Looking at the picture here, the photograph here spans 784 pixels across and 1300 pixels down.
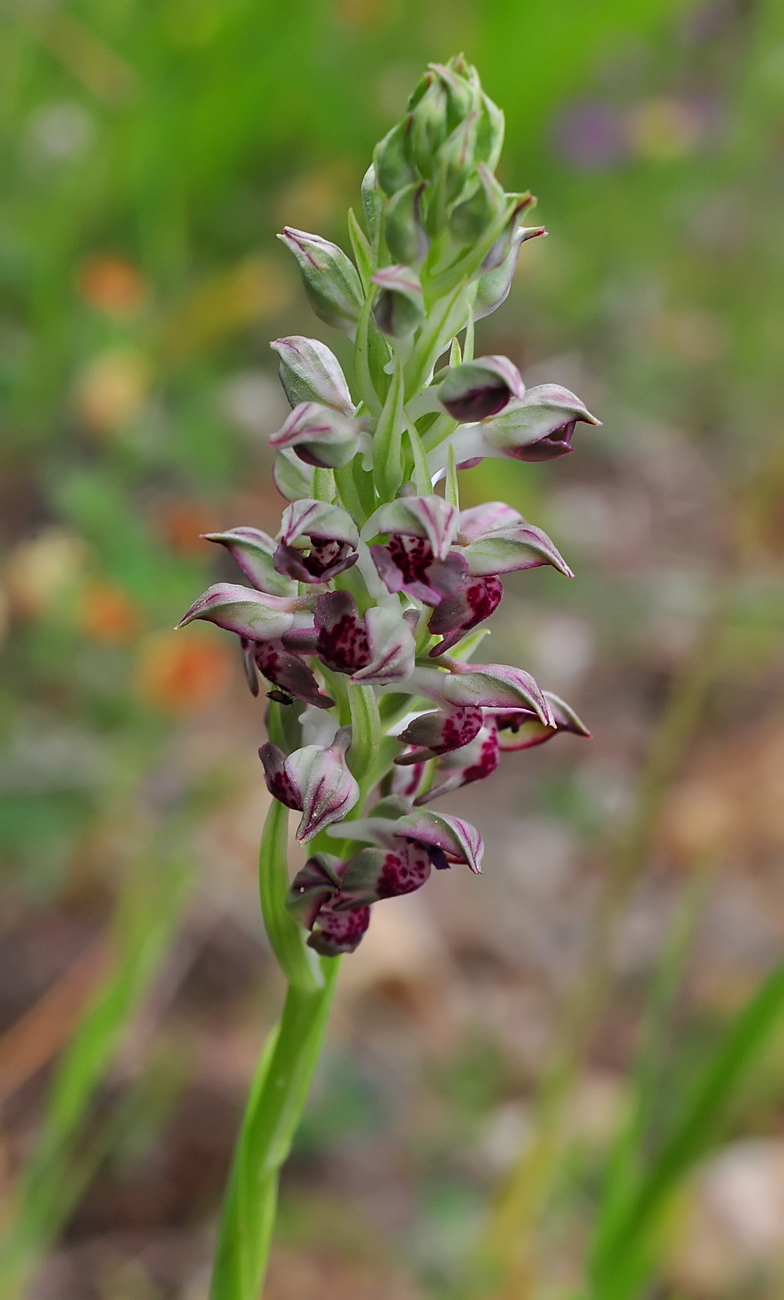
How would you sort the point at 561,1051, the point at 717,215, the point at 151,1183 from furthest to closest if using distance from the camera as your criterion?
the point at 717,215 → the point at 151,1183 → the point at 561,1051

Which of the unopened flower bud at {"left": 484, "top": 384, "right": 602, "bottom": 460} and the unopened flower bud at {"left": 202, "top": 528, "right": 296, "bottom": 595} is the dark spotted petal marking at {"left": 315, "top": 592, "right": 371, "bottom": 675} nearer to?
the unopened flower bud at {"left": 202, "top": 528, "right": 296, "bottom": 595}

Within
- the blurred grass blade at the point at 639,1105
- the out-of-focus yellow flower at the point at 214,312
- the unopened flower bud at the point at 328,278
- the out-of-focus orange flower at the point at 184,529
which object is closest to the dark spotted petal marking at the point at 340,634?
the unopened flower bud at the point at 328,278

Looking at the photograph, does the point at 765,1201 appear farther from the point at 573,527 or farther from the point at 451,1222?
the point at 573,527

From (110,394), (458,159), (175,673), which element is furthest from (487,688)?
(110,394)

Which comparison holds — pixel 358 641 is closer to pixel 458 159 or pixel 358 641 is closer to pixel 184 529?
pixel 458 159

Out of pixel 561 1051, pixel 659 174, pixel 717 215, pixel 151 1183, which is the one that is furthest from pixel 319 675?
pixel 717 215
